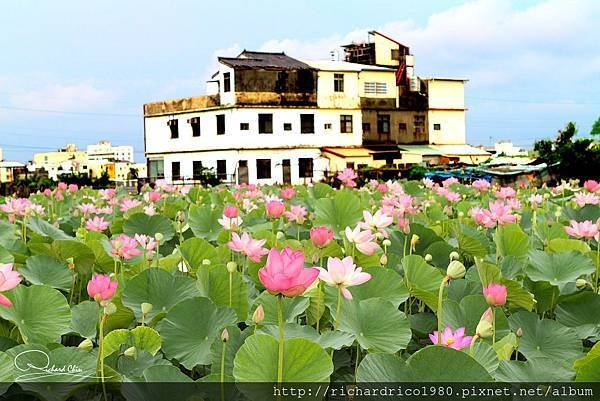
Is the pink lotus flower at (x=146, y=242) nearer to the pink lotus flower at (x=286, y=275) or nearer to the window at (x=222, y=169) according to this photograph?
the pink lotus flower at (x=286, y=275)

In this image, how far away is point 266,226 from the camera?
270cm

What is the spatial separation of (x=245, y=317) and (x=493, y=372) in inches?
21.9

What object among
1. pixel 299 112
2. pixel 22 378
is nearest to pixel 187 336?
pixel 22 378

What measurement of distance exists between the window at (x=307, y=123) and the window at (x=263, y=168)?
84.8 inches

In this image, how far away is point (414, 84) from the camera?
35.0 m

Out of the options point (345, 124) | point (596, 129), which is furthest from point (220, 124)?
point (596, 129)

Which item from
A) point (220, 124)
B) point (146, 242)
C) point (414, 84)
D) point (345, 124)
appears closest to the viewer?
point (146, 242)

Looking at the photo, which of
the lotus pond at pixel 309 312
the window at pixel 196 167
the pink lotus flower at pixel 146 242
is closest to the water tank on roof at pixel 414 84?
the window at pixel 196 167

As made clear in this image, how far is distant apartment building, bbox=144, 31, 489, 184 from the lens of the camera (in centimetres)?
3081

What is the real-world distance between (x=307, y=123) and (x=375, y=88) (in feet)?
12.7

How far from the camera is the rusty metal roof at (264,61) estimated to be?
1220 inches

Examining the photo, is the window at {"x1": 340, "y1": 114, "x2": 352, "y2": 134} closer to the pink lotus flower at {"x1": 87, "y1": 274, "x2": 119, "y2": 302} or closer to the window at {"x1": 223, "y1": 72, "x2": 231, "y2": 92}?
the window at {"x1": 223, "y1": 72, "x2": 231, "y2": 92}

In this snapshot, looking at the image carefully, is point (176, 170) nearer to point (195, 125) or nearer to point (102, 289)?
point (195, 125)

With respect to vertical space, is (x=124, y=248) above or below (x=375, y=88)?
below
